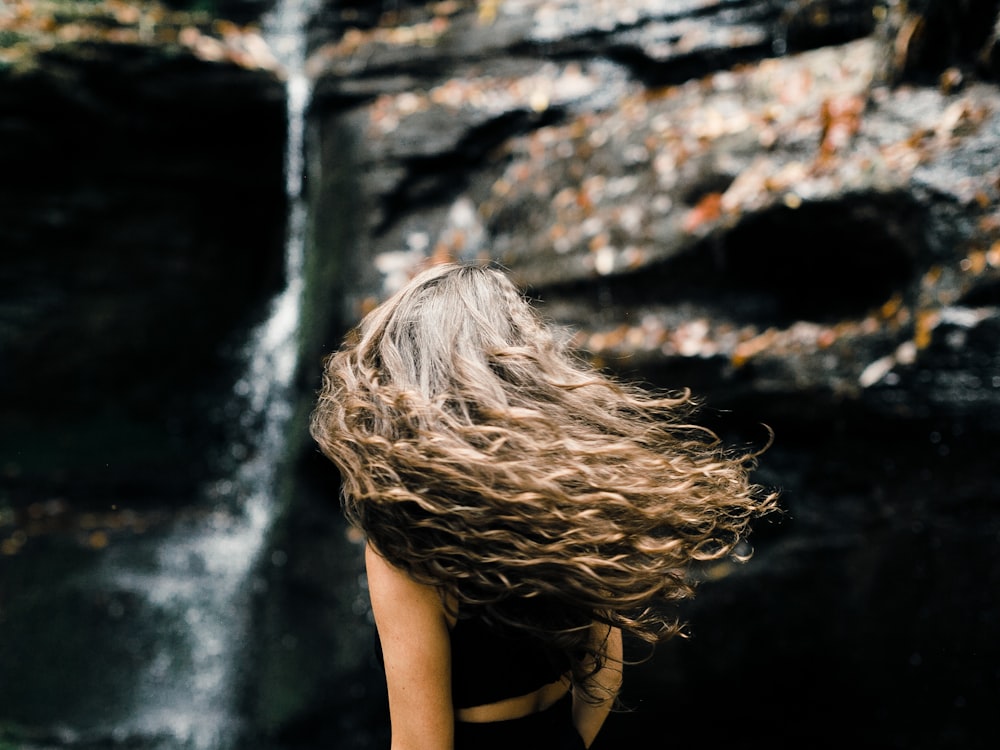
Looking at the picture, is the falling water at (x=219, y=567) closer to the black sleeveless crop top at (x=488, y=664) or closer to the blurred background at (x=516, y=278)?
the blurred background at (x=516, y=278)

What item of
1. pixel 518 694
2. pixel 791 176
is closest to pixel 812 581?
pixel 791 176

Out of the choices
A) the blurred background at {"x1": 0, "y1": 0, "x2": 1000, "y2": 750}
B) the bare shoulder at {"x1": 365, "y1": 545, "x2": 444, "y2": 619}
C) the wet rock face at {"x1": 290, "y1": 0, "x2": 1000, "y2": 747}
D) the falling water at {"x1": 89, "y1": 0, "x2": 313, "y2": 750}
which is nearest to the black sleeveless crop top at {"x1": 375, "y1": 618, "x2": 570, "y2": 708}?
the bare shoulder at {"x1": 365, "y1": 545, "x2": 444, "y2": 619}

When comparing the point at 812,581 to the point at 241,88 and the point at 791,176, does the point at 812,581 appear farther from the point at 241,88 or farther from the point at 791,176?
the point at 241,88

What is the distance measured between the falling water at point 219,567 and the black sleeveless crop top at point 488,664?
3.96 m

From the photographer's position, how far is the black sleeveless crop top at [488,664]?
1.64 m

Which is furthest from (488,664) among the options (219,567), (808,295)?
(219,567)

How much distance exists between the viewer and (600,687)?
6.36 ft

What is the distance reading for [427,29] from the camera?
7074 mm

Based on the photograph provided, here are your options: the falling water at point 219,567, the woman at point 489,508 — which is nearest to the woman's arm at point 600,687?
the woman at point 489,508

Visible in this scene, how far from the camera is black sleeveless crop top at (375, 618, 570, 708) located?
5.37ft

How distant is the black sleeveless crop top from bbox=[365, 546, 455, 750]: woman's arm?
6 cm

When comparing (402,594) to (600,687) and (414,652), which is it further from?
(600,687)

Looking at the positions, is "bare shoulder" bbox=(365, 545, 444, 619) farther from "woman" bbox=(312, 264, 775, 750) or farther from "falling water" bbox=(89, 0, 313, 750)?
"falling water" bbox=(89, 0, 313, 750)

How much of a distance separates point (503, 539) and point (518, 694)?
42 cm
